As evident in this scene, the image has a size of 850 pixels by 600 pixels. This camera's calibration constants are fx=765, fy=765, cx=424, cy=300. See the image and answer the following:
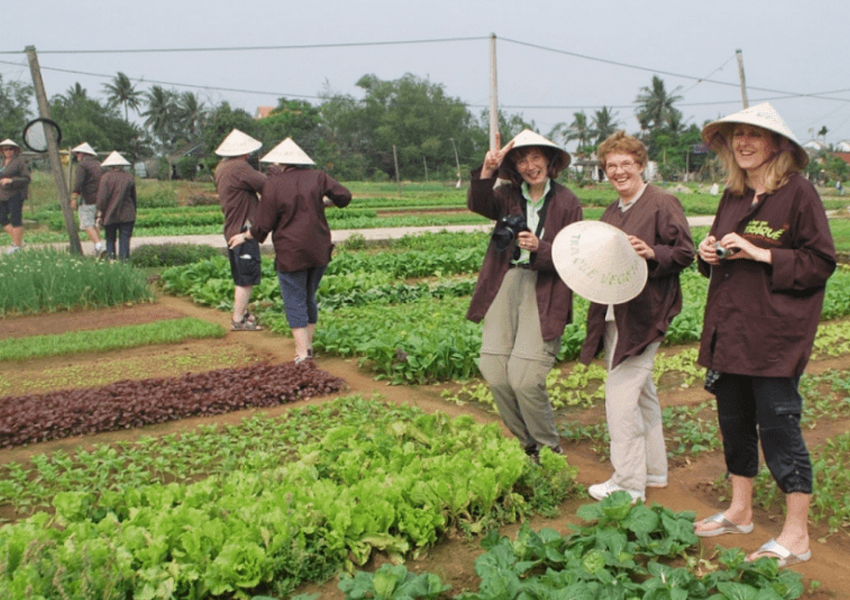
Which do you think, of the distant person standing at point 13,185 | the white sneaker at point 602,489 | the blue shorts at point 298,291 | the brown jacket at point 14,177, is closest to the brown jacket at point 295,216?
the blue shorts at point 298,291

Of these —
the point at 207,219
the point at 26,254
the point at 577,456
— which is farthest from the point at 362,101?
the point at 577,456

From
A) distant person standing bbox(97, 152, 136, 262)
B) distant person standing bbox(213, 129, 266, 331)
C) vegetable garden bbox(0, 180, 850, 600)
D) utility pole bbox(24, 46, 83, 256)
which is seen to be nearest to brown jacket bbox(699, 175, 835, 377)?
vegetable garden bbox(0, 180, 850, 600)

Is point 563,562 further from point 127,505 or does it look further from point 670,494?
point 127,505

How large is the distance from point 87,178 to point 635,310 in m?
11.8

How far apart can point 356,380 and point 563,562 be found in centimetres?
381

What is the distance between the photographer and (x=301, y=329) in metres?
7.04

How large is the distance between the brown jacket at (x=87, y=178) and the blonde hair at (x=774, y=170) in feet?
39.9

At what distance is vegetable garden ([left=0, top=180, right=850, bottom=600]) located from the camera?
310 centimetres

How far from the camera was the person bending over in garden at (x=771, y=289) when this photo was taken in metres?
3.32

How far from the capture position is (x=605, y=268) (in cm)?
382

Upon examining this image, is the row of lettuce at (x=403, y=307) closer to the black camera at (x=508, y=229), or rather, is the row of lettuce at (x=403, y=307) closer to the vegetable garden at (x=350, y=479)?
the vegetable garden at (x=350, y=479)

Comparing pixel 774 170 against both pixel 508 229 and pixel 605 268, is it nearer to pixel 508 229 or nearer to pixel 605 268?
pixel 605 268

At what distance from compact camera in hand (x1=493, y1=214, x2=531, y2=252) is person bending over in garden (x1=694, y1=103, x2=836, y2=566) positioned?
106 cm

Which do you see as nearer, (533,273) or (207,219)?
(533,273)
